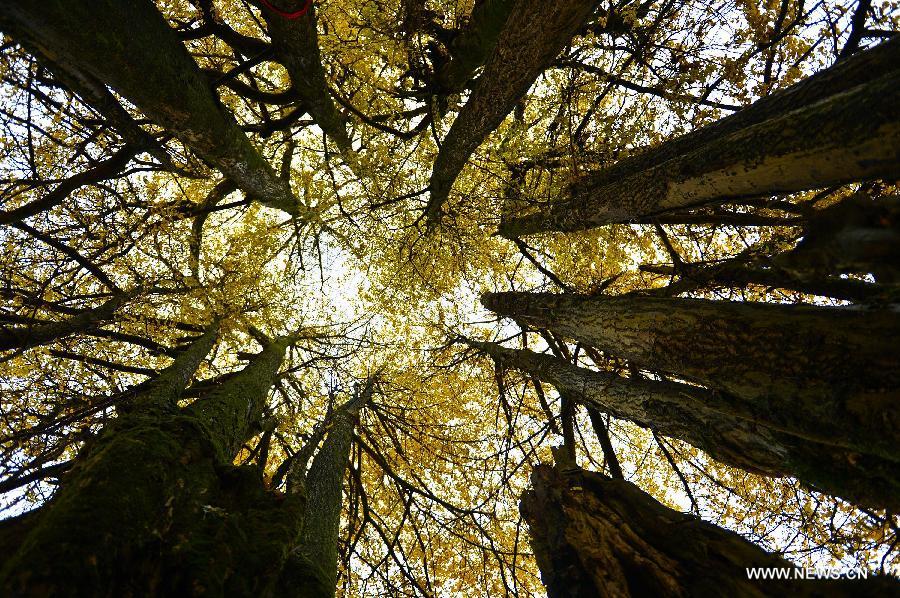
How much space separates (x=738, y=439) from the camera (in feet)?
8.52

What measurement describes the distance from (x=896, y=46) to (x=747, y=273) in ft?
5.23

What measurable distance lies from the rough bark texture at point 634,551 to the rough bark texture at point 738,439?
521 mm

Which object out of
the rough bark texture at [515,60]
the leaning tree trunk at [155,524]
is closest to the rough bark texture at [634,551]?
the leaning tree trunk at [155,524]

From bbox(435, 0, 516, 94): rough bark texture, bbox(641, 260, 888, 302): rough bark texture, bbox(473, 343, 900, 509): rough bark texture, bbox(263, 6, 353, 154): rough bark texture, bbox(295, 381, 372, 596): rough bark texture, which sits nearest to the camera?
bbox(473, 343, 900, 509): rough bark texture

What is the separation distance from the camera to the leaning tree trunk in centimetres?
131

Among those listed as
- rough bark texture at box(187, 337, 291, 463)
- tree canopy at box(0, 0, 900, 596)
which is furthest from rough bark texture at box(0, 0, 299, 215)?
rough bark texture at box(187, 337, 291, 463)

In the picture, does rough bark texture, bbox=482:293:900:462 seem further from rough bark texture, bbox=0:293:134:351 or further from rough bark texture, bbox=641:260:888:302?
rough bark texture, bbox=0:293:134:351

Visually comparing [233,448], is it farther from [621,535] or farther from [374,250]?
[374,250]

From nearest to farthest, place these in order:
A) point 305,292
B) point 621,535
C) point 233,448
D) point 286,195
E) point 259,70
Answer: point 621,535, point 233,448, point 286,195, point 259,70, point 305,292

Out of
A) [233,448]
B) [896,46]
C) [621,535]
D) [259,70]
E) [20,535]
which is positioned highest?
[259,70]

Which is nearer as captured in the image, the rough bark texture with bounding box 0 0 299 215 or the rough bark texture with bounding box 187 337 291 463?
the rough bark texture with bounding box 0 0 299 215

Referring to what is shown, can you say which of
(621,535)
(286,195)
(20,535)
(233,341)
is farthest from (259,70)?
(621,535)

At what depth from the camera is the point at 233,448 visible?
3455mm

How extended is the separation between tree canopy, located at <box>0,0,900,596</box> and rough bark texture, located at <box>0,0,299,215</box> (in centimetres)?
2
